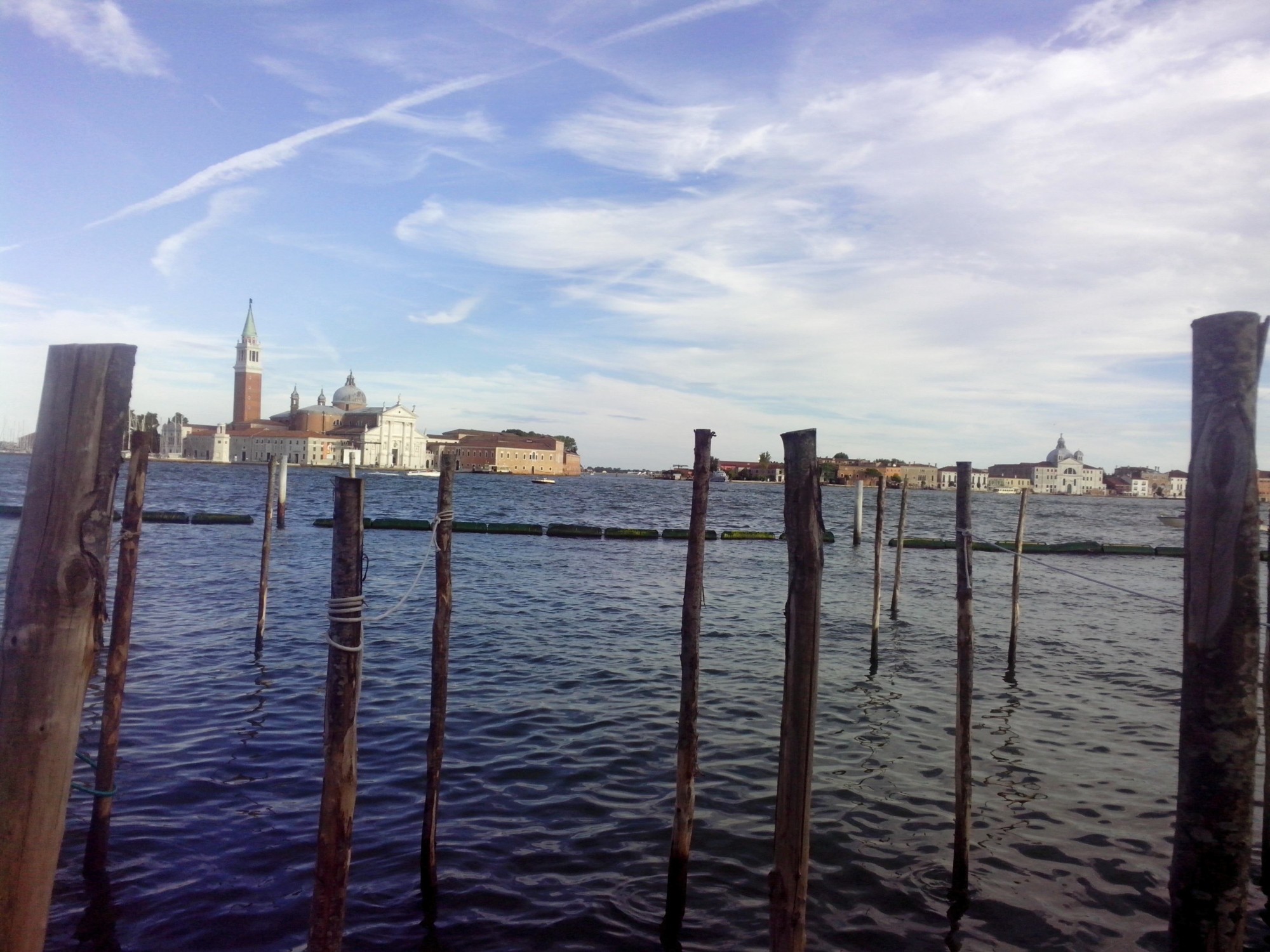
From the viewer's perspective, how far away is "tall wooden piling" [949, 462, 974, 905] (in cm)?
580

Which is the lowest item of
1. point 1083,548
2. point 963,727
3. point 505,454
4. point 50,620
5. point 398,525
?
point 398,525

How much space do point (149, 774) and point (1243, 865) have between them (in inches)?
296

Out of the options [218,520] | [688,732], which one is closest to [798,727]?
[688,732]

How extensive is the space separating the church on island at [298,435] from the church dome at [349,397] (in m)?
7.37

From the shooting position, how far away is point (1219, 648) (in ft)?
9.83

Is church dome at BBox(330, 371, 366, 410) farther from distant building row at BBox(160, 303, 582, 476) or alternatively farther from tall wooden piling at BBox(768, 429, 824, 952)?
tall wooden piling at BBox(768, 429, 824, 952)

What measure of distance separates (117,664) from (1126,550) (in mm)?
31419

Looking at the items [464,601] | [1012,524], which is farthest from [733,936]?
[1012,524]

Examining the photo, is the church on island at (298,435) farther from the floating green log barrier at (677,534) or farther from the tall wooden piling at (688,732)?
the tall wooden piling at (688,732)

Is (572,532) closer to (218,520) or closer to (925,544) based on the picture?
(218,520)

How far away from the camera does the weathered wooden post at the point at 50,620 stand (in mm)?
2539

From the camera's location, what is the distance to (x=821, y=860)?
6.25m

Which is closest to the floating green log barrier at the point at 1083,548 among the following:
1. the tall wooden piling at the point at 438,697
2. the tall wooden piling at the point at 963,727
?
the tall wooden piling at the point at 963,727

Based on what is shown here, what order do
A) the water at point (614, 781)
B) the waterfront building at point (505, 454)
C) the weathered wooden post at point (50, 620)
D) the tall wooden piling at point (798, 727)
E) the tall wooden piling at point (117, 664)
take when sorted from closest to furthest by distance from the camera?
1. the weathered wooden post at point (50, 620)
2. the tall wooden piling at point (798, 727)
3. the water at point (614, 781)
4. the tall wooden piling at point (117, 664)
5. the waterfront building at point (505, 454)
